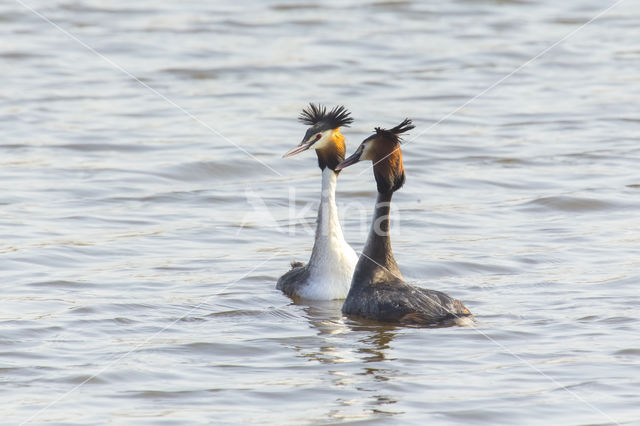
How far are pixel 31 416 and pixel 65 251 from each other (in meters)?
4.44

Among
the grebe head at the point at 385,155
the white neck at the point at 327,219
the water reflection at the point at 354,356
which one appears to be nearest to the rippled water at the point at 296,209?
the water reflection at the point at 354,356

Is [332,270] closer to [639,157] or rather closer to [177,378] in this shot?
[177,378]

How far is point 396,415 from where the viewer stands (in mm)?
7348

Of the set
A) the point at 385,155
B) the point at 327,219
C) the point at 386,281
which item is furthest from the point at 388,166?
the point at 327,219

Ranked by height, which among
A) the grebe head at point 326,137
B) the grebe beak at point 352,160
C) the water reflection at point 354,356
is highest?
the grebe head at point 326,137

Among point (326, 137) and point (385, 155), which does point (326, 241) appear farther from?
point (385, 155)

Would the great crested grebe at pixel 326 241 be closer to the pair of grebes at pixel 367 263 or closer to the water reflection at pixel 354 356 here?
the pair of grebes at pixel 367 263

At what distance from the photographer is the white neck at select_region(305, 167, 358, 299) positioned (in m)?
10.1

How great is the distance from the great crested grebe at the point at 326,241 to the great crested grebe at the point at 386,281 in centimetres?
48

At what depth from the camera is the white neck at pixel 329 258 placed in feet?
33.2

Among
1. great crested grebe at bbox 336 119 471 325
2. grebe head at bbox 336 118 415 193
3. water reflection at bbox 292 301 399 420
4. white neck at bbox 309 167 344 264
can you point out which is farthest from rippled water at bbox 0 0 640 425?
grebe head at bbox 336 118 415 193

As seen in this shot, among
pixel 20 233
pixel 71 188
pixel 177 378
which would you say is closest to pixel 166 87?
pixel 71 188

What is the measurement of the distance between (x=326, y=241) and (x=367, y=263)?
29.5 inches

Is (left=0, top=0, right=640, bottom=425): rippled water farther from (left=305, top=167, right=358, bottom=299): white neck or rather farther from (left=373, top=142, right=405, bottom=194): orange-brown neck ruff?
(left=373, top=142, right=405, bottom=194): orange-brown neck ruff
